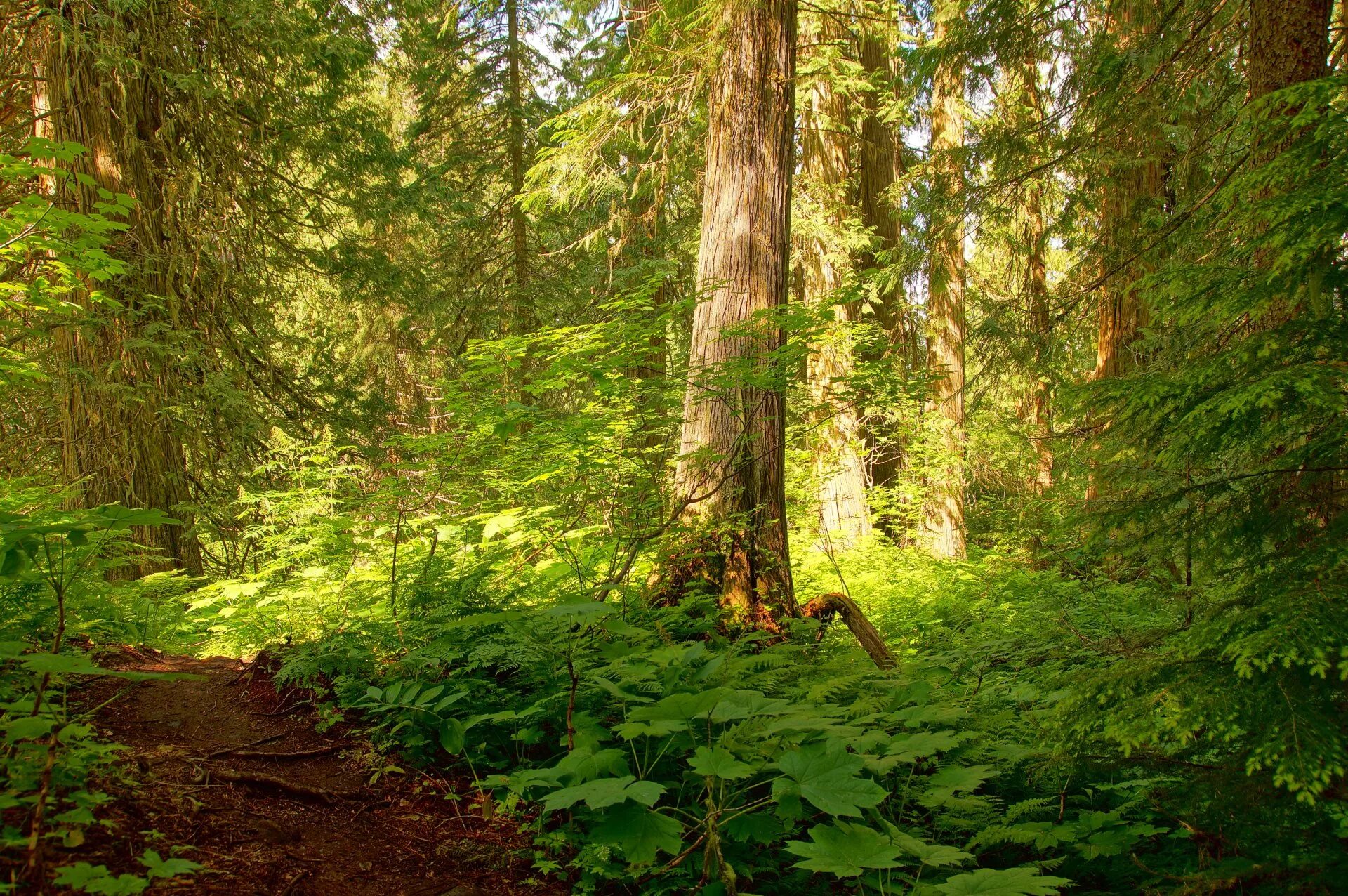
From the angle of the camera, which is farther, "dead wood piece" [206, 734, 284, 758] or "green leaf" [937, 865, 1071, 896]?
"dead wood piece" [206, 734, 284, 758]

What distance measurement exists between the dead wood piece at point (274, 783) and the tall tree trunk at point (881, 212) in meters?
8.86

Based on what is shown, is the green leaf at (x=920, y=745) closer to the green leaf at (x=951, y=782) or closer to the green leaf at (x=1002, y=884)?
the green leaf at (x=951, y=782)

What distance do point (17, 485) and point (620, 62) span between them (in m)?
7.14

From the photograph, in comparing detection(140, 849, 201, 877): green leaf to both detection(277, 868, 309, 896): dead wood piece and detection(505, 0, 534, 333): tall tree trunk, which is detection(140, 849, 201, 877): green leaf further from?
detection(505, 0, 534, 333): tall tree trunk

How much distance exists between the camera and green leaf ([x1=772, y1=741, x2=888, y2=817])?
203cm

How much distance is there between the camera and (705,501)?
469cm

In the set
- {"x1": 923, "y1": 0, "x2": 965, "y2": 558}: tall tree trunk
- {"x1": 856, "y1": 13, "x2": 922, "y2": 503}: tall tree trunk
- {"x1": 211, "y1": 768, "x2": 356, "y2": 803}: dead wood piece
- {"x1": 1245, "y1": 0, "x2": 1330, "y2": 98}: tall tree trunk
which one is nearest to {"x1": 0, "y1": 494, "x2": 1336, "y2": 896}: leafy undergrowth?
{"x1": 211, "y1": 768, "x2": 356, "y2": 803}: dead wood piece

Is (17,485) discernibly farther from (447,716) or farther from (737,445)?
(737,445)

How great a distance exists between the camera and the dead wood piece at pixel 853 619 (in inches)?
168

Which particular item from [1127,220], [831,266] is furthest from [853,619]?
[831,266]

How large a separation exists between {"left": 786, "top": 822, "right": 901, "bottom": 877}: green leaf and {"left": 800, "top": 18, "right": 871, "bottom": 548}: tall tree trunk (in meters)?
7.42

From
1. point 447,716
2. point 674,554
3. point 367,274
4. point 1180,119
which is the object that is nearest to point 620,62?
point 367,274

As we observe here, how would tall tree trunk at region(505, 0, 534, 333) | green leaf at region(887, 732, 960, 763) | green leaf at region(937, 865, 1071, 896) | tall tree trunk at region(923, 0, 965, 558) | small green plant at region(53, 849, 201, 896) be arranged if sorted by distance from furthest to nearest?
tall tree trunk at region(505, 0, 534, 333)
tall tree trunk at region(923, 0, 965, 558)
green leaf at region(887, 732, 960, 763)
green leaf at region(937, 865, 1071, 896)
small green plant at region(53, 849, 201, 896)

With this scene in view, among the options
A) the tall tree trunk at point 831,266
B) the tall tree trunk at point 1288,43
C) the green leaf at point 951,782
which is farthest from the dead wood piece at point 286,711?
the tall tree trunk at point 831,266
